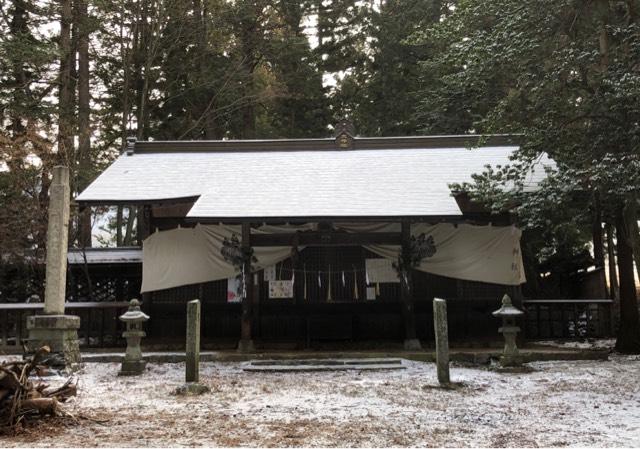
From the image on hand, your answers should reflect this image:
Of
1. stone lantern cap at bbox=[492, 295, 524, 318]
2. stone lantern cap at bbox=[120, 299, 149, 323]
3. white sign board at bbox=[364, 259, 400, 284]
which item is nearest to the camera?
stone lantern cap at bbox=[120, 299, 149, 323]

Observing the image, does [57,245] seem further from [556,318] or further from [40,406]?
[556,318]

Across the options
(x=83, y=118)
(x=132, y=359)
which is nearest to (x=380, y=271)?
(x=132, y=359)

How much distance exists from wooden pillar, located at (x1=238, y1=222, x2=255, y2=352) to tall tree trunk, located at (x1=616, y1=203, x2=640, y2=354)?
8.08 metres

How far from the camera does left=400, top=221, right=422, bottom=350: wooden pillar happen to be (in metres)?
12.0

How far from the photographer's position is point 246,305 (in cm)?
1207

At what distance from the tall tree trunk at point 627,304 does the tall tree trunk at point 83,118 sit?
15.1 metres

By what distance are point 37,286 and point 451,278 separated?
1153cm

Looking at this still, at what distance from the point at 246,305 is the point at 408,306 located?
3.58 meters

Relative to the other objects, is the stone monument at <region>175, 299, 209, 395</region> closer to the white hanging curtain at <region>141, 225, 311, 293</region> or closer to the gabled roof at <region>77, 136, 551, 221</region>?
the gabled roof at <region>77, 136, 551, 221</region>

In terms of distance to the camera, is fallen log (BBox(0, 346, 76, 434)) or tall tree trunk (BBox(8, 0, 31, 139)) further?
tall tree trunk (BBox(8, 0, 31, 139))

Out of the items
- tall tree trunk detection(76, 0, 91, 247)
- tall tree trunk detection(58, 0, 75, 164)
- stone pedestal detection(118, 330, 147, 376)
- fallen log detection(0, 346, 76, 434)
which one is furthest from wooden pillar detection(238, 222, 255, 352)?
tall tree trunk detection(58, 0, 75, 164)

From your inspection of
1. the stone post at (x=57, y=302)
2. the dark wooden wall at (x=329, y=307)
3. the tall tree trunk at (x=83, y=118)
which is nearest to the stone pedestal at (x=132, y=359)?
the stone post at (x=57, y=302)

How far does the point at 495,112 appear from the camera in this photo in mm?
10367

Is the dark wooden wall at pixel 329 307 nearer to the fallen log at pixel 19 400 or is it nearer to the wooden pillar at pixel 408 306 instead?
the wooden pillar at pixel 408 306
